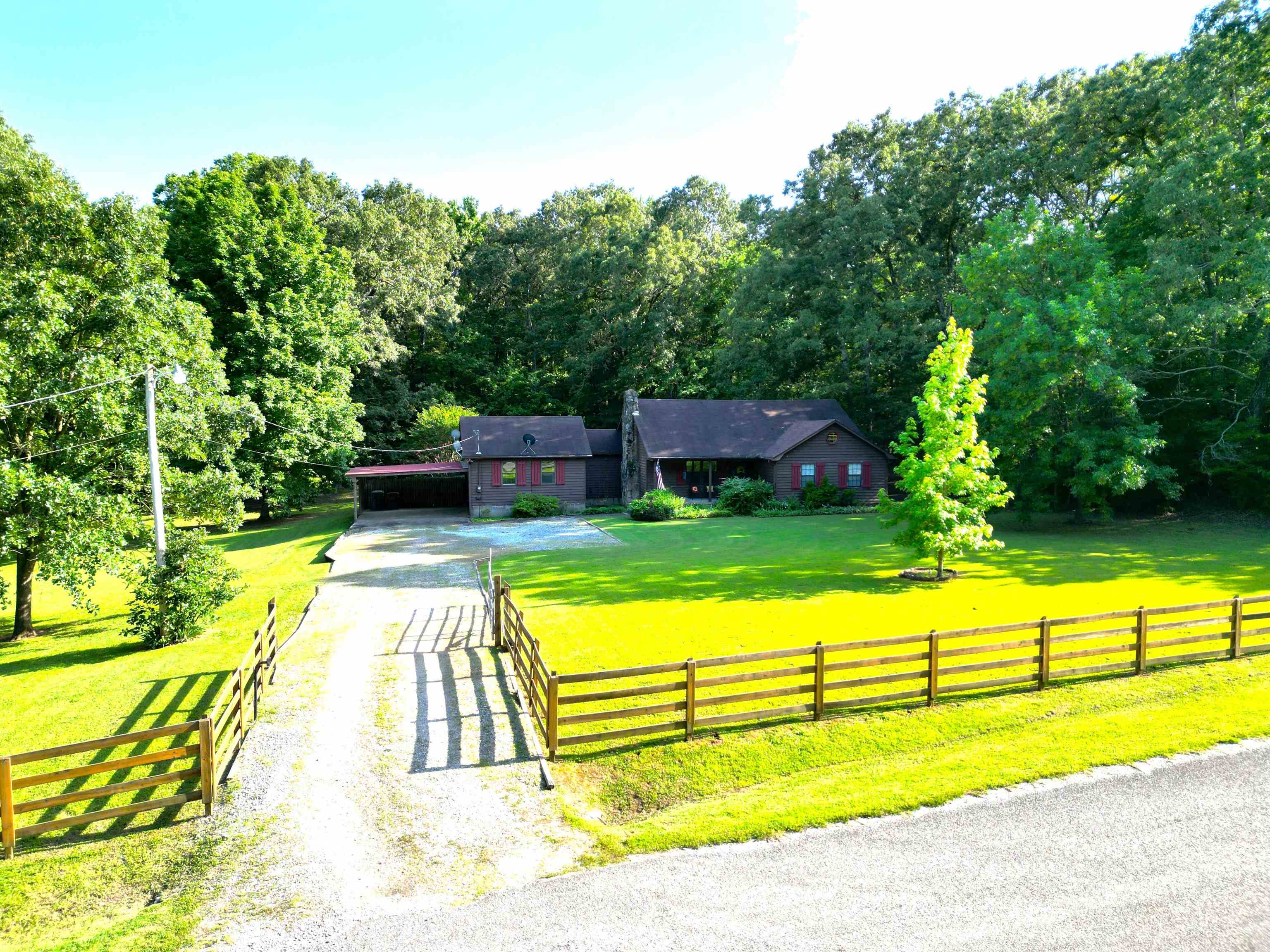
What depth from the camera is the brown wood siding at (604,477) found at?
42.8 metres

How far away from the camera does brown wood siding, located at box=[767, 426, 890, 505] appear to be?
124ft

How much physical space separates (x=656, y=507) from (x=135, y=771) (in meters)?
25.0

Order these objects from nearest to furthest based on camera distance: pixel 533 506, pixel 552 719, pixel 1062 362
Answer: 1. pixel 552 719
2. pixel 1062 362
3. pixel 533 506

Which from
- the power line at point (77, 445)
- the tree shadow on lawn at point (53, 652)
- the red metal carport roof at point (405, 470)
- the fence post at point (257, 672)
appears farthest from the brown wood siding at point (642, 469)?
the fence post at point (257, 672)

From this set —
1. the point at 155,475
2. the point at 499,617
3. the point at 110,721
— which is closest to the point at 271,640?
the point at 110,721

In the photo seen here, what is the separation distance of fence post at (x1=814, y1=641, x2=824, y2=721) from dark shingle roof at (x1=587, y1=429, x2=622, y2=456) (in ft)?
104

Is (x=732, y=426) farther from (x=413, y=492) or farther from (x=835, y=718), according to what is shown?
(x=835, y=718)

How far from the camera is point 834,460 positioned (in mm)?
38500

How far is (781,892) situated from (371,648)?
32.6 feet

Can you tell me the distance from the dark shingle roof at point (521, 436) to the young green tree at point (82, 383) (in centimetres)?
1692

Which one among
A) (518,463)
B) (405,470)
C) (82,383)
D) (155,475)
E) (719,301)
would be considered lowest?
(405,470)

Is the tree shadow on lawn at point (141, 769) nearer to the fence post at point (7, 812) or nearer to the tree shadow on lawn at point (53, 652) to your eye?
the fence post at point (7, 812)

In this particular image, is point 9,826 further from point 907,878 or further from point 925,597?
point 925,597

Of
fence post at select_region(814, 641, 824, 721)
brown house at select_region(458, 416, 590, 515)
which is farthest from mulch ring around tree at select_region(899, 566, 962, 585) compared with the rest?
brown house at select_region(458, 416, 590, 515)
